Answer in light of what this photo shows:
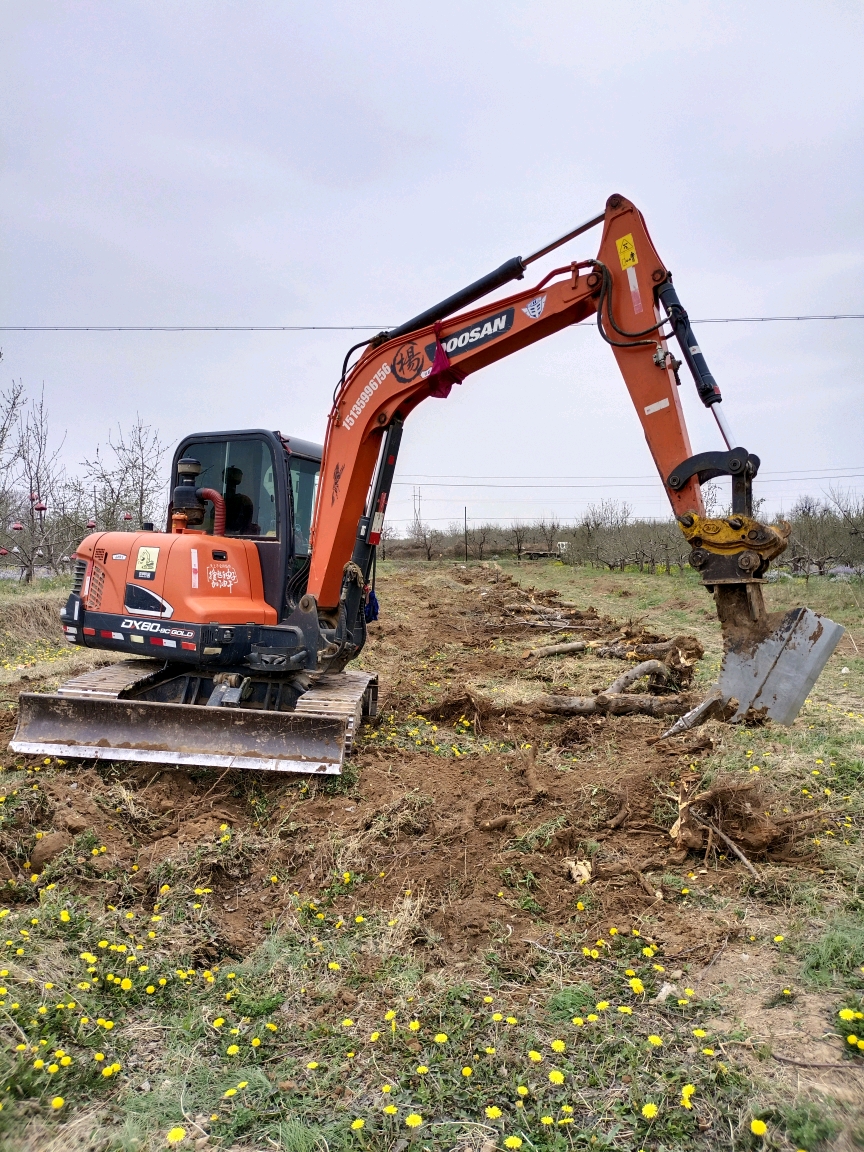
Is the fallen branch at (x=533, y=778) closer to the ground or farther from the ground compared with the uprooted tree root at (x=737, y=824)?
closer to the ground

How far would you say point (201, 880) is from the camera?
4.09m

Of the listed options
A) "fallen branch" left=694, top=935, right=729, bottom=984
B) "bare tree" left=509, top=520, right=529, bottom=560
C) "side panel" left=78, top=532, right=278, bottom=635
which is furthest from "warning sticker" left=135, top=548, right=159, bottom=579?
"bare tree" left=509, top=520, right=529, bottom=560

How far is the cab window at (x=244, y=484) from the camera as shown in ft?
21.3

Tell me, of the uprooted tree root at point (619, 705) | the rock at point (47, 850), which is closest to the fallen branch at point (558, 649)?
the uprooted tree root at point (619, 705)

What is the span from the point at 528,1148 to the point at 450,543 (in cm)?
4286

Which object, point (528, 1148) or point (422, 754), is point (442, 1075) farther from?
point (422, 754)

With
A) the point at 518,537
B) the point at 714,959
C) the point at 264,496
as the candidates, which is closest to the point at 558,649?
the point at 264,496

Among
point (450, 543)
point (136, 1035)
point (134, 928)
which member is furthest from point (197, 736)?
point (450, 543)

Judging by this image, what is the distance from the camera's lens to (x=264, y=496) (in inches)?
256

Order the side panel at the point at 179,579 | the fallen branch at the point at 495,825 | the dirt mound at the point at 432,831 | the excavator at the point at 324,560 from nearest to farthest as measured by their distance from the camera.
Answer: the dirt mound at the point at 432,831 → the fallen branch at the point at 495,825 → the excavator at the point at 324,560 → the side panel at the point at 179,579

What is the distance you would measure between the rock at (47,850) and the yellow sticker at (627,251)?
16.8 feet

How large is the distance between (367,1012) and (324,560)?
384cm

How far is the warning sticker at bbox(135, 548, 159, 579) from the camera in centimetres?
611

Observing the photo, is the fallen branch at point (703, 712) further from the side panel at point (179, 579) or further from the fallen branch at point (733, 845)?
the side panel at point (179, 579)
